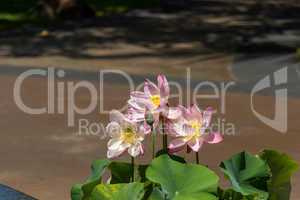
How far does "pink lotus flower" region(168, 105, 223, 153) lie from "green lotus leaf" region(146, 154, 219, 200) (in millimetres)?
91

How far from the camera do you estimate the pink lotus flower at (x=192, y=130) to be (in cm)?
319

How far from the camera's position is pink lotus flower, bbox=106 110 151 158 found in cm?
323

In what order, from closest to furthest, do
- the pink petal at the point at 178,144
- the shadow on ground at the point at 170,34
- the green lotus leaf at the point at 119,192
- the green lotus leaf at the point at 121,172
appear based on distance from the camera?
the green lotus leaf at the point at 119,192 → the pink petal at the point at 178,144 → the green lotus leaf at the point at 121,172 → the shadow on ground at the point at 170,34

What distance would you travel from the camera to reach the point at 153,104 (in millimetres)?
3232

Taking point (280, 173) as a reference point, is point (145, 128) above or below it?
above

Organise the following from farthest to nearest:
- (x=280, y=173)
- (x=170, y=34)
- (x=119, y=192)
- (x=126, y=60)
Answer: (x=170, y=34), (x=126, y=60), (x=280, y=173), (x=119, y=192)

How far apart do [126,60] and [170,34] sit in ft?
10.9

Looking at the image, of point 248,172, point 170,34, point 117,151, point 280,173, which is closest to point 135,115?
point 117,151

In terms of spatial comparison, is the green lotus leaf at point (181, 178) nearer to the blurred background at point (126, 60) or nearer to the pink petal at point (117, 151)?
the pink petal at point (117, 151)

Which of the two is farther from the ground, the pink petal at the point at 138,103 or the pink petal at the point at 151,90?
the pink petal at the point at 151,90

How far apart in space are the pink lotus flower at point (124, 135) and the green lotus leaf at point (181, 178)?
0.12 metres

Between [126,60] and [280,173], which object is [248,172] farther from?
[126,60]

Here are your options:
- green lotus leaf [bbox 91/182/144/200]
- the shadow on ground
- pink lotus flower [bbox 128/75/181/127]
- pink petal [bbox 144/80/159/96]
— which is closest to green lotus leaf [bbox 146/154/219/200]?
green lotus leaf [bbox 91/182/144/200]

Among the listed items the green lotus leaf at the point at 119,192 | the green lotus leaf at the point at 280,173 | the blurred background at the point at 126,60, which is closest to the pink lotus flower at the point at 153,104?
the green lotus leaf at the point at 119,192
